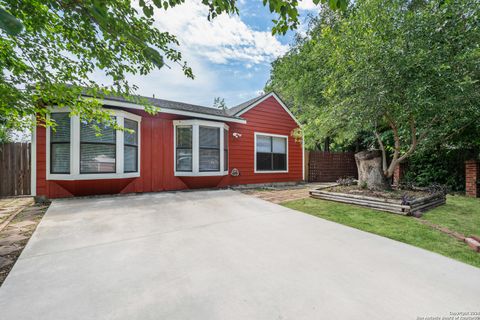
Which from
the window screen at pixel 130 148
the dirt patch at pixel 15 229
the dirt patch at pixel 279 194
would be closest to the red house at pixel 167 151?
the window screen at pixel 130 148

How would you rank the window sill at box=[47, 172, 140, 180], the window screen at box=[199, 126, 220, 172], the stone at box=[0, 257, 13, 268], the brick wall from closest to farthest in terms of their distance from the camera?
1. the stone at box=[0, 257, 13, 268]
2. the window sill at box=[47, 172, 140, 180]
3. the window screen at box=[199, 126, 220, 172]
4. the brick wall

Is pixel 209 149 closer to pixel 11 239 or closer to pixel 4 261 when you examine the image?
pixel 11 239

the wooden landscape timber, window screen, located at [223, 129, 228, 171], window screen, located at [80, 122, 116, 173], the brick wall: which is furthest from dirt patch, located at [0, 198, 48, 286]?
the brick wall

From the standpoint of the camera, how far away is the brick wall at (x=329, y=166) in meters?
10.9

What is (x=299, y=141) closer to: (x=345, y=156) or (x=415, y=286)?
(x=345, y=156)

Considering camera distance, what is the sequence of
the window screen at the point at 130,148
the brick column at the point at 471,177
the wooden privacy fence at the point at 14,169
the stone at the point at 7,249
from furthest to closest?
1. the brick column at the point at 471,177
2. the wooden privacy fence at the point at 14,169
3. the window screen at the point at 130,148
4. the stone at the point at 7,249

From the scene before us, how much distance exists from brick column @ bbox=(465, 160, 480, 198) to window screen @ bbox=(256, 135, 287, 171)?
6017mm

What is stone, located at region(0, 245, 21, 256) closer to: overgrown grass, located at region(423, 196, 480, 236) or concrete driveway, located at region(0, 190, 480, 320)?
concrete driveway, located at region(0, 190, 480, 320)

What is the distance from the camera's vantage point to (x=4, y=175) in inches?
236

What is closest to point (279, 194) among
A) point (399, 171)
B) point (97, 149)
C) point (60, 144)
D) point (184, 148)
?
point (184, 148)

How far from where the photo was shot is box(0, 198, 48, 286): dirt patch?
223cm

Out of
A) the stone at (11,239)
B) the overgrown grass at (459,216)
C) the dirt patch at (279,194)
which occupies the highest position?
the stone at (11,239)

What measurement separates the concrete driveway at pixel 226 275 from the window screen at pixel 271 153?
560 cm

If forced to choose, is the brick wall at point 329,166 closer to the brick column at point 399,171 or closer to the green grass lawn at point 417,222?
the brick column at point 399,171
